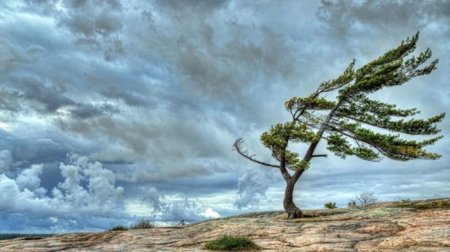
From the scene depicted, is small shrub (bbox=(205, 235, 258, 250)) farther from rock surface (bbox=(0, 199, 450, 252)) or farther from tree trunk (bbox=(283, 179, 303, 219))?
tree trunk (bbox=(283, 179, 303, 219))

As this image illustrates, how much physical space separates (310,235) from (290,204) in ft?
39.5

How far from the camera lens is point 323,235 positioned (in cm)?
2081

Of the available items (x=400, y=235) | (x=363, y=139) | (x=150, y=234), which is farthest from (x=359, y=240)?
(x=363, y=139)

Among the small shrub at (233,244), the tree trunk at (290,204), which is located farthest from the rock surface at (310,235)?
the tree trunk at (290,204)

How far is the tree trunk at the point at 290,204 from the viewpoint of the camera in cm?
3241

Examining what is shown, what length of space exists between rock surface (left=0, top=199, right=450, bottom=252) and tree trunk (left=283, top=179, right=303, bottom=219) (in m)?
2.52

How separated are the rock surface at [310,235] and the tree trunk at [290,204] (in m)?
2.52

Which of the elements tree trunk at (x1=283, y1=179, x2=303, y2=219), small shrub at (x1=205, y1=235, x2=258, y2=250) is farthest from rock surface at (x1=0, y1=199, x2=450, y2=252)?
tree trunk at (x1=283, y1=179, x2=303, y2=219)

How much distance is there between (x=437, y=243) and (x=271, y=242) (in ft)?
21.6

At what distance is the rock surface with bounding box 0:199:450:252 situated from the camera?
717 inches

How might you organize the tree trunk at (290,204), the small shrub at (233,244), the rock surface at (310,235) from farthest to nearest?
the tree trunk at (290,204) → the small shrub at (233,244) → the rock surface at (310,235)

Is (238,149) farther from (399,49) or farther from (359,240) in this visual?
(359,240)

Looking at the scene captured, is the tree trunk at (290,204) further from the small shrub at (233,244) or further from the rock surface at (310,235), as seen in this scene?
the small shrub at (233,244)

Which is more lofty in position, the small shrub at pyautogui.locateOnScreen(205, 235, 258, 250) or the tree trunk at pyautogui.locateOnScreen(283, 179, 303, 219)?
the tree trunk at pyautogui.locateOnScreen(283, 179, 303, 219)
